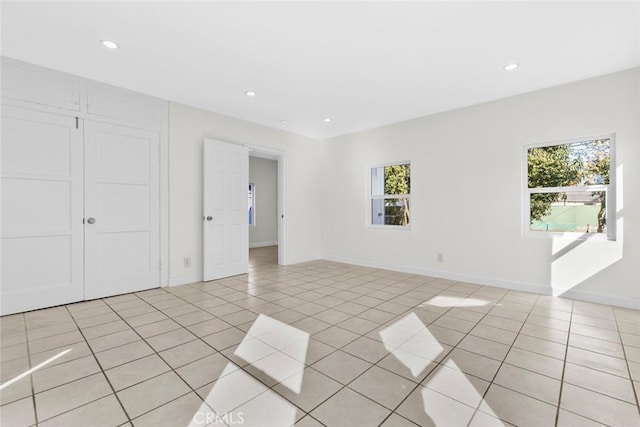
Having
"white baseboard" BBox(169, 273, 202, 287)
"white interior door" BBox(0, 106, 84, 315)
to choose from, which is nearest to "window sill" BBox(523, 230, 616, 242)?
"white baseboard" BBox(169, 273, 202, 287)

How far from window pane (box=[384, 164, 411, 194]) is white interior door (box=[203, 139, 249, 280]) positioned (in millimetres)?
2533

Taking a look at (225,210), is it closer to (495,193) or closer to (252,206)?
(252,206)

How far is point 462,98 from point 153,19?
364 cm

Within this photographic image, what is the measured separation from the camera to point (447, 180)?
4.39 m

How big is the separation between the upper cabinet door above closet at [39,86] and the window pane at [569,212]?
18.8 ft

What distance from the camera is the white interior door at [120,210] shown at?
11.1 ft

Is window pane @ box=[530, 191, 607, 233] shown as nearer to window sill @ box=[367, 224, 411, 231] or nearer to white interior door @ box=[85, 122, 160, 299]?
window sill @ box=[367, 224, 411, 231]

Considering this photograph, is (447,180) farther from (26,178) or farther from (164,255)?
(26,178)

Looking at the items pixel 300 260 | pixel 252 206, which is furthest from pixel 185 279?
pixel 252 206

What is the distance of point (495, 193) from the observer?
155 inches

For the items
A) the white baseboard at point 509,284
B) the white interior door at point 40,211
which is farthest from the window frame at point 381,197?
the white interior door at point 40,211

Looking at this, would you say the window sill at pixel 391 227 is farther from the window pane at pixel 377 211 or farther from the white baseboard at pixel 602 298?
the white baseboard at pixel 602 298

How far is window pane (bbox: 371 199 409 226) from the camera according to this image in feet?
16.5

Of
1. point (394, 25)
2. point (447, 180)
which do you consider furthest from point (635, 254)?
point (394, 25)
